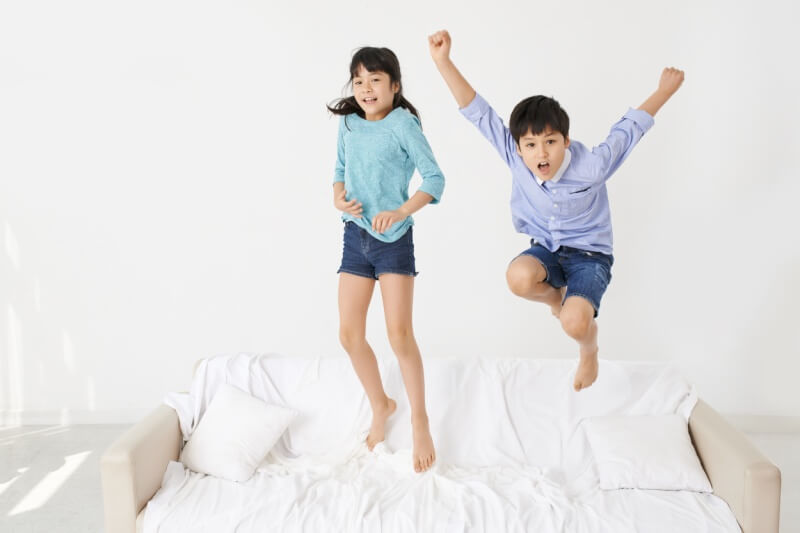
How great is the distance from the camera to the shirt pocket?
2.73 metres

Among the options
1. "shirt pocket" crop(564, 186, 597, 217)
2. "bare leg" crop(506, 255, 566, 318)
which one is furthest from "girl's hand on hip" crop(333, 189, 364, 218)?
"shirt pocket" crop(564, 186, 597, 217)

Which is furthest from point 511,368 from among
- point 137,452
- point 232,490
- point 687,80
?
point 687,80

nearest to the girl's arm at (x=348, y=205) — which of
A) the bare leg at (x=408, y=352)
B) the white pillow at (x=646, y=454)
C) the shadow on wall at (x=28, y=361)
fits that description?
the bare leg at (x=408, y=352)

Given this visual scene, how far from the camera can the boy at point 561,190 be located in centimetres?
263

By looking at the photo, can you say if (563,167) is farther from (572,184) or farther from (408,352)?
(408,352)

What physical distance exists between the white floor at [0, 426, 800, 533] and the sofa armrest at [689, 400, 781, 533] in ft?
2.32

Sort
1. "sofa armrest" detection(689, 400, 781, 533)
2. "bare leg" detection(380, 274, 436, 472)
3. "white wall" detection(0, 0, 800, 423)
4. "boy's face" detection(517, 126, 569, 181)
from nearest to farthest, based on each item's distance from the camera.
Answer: "sofa armrest" detection(689, 400, 781, 533) < "boy's face" detection(517, 126, 569, 181) < "bare leg" detection(380, 274, 436, 472) < "white wall" detection(0, 0, 800, 423)

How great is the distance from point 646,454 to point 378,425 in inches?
40.6

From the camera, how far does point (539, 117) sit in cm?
260

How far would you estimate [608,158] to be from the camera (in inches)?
107

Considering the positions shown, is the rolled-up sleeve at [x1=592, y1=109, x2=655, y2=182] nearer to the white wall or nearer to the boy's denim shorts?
the boy's denim shorts

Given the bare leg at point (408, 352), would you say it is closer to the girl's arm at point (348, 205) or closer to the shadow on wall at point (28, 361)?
the girl's arm at point (348, 205)

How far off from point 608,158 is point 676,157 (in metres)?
1.72

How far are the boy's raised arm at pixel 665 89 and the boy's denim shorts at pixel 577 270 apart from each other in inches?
21.6
